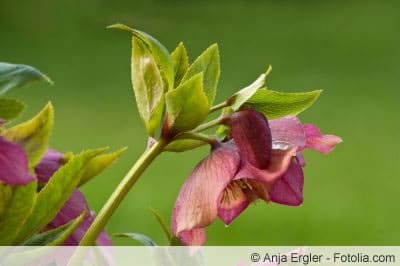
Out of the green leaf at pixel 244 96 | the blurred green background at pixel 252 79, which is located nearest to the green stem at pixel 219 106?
the green leaf at pixel 244 96

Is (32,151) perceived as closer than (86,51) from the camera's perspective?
Yes

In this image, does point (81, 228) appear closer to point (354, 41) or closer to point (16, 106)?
point (16, 106)

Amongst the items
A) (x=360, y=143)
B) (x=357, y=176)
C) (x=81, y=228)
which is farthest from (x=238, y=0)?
(x=81, y=228)

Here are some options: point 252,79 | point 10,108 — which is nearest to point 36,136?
point 10,108

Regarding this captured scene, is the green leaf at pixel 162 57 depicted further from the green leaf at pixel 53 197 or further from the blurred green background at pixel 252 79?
the blurred green background at pixel 252 79

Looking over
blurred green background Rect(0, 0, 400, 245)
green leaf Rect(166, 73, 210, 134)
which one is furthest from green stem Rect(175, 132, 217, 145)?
blurred green background Rect(0, 0, 400, 245)

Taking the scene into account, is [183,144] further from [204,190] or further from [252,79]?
[252,79]
